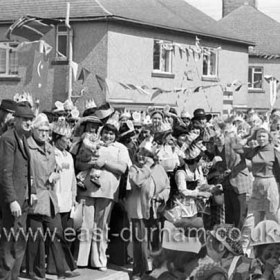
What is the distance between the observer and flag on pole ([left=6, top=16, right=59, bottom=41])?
24.6m

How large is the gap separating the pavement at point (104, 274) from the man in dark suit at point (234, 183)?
2339mm

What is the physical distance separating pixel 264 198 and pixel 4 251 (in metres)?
4.01

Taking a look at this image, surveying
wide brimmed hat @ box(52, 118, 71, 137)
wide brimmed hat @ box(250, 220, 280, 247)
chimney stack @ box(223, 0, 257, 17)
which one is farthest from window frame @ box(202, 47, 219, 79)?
wide brimmed hat @ box(250, 220, 280, 247)

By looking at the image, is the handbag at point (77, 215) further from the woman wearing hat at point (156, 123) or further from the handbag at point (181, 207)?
the woman wearing hat at point (156, 123)

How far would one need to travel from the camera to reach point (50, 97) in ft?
92.6

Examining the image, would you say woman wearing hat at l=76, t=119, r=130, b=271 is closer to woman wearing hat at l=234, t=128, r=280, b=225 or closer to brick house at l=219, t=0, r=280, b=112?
woman wearing hat at l=234, t=128, r=280, b=225

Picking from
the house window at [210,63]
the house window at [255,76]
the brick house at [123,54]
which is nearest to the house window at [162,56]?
the brick house at [123,54]

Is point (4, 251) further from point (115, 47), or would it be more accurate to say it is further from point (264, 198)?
point (115, 47)

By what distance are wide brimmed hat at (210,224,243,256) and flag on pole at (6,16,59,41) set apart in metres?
18.3

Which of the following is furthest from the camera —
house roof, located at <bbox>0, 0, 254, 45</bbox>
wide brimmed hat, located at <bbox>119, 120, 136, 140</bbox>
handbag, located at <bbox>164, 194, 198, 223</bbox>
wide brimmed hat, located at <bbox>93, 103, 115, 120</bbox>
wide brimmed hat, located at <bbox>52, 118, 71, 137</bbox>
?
house roof, located at <bbox>0, 0, 254, 45</bbox>

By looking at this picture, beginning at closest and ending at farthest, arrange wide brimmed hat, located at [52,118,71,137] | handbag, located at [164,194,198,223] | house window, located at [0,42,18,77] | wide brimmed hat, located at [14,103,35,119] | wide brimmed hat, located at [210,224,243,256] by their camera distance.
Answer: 1. wide brimmed hat, located at [210,224,243,256]
2. wide brimmed hat, located at [14,103,35,119]
3. wide brimmed hat, located at [52,118,71,137]
4. handbag, located at [164,194,198,223]
5. house window, located at [0,42,18,77]

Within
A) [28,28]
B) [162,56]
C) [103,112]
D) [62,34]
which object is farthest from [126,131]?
[162,56]

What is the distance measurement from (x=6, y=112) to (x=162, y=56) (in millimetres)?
22425

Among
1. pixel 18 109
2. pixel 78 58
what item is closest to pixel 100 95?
pixel 78 58
